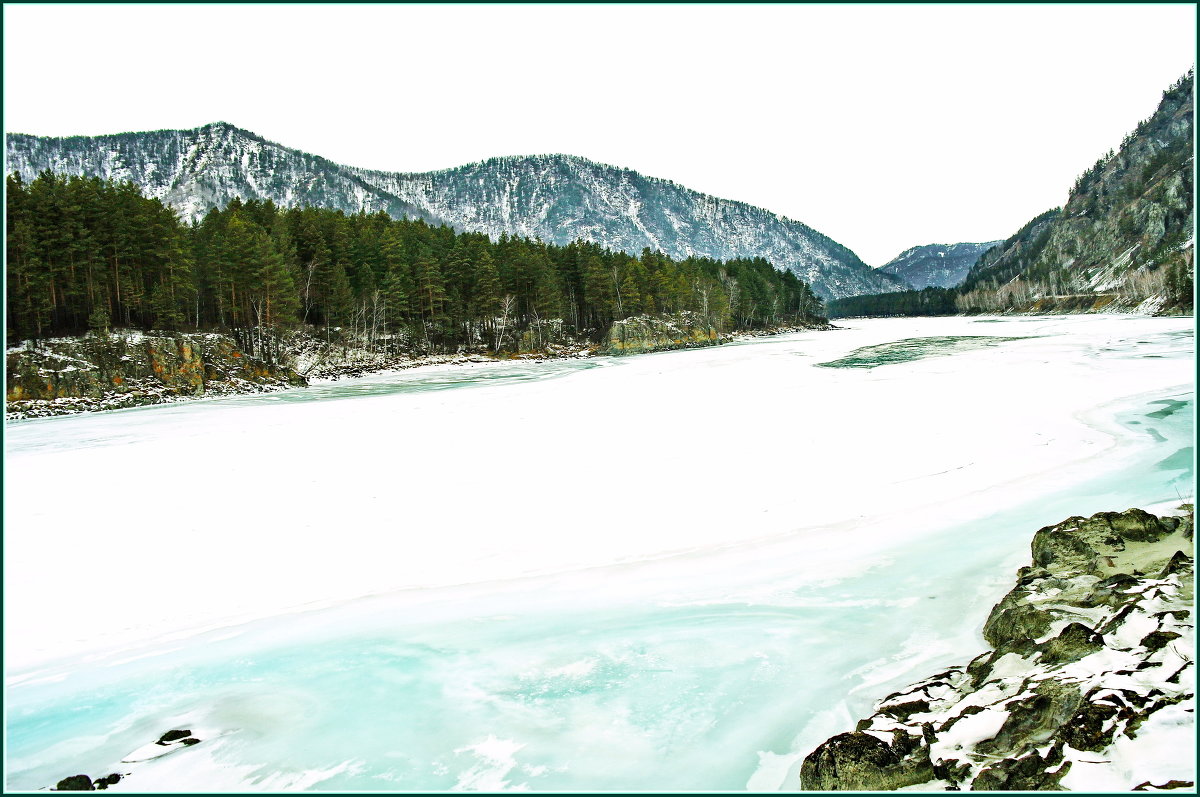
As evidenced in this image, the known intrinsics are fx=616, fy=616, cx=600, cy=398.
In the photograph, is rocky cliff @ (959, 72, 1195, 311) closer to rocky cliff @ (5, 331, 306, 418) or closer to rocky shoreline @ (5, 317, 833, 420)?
rocky shoreline @ (5, 317, 833, 420)

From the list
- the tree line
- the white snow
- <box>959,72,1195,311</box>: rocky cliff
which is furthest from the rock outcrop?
<box>959,72,1195,311</box>: rocky cliff

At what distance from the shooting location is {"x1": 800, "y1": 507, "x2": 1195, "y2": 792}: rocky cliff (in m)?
3.24

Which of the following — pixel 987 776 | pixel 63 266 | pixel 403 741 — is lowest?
pixel 403 741

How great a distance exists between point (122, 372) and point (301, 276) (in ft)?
68.5

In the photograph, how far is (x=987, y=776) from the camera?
3.52m

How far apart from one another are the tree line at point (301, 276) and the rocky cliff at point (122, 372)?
243 centimetres

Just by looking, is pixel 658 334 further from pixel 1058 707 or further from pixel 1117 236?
pixel 1117 236

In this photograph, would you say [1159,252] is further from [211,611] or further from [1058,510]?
[211,611]

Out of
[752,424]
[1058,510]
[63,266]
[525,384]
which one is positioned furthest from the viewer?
[63,266]

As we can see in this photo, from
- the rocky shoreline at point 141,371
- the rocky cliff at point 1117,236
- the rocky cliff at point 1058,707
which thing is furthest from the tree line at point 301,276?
the rocky cliff at point 1117,236

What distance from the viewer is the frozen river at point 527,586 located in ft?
15.3

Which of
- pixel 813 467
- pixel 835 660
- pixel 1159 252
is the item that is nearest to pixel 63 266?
pixel 813 467

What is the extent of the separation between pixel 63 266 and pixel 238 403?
1583cm

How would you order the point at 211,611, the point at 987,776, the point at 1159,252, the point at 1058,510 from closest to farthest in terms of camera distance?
the point at 987,776, the point at 211,611, the point at 1058,510, the point at 1159,252
